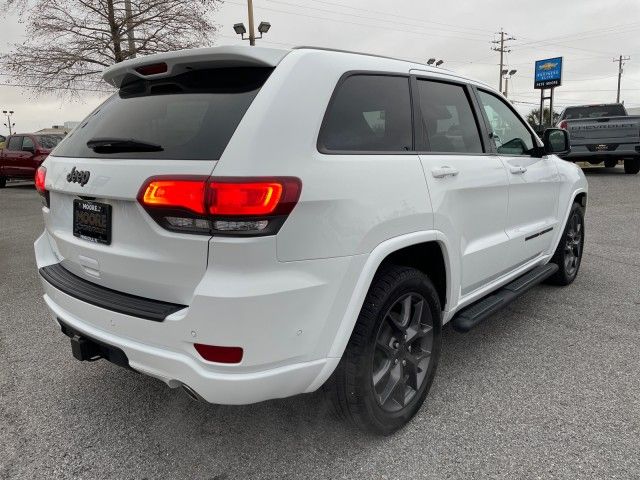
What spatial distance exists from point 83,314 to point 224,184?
3.31ft

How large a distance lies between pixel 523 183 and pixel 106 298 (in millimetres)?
2767

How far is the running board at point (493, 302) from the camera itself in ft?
9.54

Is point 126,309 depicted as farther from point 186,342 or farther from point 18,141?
point 18,141

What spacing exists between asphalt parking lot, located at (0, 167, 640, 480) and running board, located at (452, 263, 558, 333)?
0.36 meters

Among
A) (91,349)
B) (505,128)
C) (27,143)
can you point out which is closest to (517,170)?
(505,128)

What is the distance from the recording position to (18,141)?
16.2 m

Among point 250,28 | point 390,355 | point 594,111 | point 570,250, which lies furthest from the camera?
point 250,28

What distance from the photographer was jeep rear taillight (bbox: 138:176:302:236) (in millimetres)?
1792

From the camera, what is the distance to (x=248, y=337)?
183cm

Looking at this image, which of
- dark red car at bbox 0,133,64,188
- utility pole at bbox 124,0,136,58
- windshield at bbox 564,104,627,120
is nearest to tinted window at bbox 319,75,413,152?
windshield at bbox 564,104,627,120

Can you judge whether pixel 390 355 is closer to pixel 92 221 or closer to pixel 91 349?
pixel 91 349

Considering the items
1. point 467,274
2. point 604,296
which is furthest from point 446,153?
point 604,296

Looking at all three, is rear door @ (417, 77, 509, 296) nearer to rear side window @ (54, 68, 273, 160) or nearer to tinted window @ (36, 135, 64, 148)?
rear side window @ (54, 68, 273, 160)

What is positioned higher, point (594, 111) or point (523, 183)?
point (594, 111)
